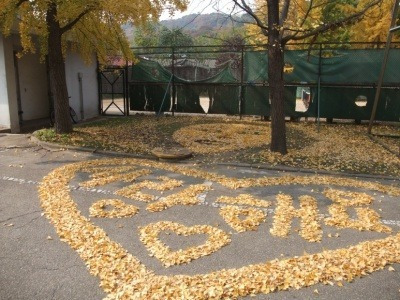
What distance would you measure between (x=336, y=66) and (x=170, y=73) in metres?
6.45

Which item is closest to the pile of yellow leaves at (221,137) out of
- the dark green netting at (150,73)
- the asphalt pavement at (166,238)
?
the asphalt pavement at (166,238)

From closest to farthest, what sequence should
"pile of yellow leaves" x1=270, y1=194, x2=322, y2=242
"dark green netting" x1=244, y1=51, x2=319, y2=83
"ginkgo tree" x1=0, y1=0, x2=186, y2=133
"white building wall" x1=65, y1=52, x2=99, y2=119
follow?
"pile of yellow leaves" x1=270, y1=194, x2=322, y2=242
"ginkgo tree" x1=0, y1=0, x2=186, y2=133
"dark green netting" x1=244, y1=51, x2=319, y2=83
"white building wall" x1=65, y1=52, x2=99, y2=119

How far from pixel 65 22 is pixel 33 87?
3.78 metres

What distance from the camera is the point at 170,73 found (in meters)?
14.7

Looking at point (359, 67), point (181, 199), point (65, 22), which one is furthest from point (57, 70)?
point (359, 67)

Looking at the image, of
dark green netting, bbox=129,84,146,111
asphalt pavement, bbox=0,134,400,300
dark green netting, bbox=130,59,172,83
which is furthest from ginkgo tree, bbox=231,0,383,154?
dark green netting, bbox=129,84,146,111

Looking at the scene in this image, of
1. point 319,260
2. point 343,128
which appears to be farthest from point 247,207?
point 343,128

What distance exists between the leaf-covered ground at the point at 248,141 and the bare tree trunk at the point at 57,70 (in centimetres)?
46

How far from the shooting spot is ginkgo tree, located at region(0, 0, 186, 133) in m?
8.64

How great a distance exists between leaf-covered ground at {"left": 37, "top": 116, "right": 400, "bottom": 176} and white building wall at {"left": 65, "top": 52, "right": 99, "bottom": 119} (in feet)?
5.36

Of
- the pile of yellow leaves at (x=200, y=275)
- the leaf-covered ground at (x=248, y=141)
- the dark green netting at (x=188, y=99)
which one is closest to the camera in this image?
the pile of yellow leaves at (x=200, y=275)

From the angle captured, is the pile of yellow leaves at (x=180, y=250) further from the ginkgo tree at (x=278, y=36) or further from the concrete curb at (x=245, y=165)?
the ginkgo tree at (x=278, y=36)

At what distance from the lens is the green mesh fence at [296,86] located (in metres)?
12.3

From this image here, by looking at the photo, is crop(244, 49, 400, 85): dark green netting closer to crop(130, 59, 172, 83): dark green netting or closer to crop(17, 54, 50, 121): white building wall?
crop(130, 59, 172, 83): dark green netting
